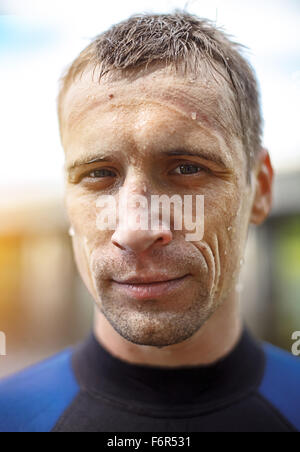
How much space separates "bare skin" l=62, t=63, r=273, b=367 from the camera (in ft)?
2.37

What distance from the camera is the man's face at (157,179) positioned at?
2.37 ft

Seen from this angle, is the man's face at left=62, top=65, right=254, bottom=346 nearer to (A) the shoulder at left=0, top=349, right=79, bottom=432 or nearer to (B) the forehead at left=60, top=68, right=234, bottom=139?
(B) the forehead at left=60, top=68, right=234, bottom=139

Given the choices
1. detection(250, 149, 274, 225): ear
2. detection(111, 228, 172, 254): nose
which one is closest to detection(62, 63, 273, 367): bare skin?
detection(111, 228, 172, 254): nose

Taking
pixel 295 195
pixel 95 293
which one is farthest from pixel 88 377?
pixel 295 195

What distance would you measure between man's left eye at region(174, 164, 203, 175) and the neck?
12.9 inches

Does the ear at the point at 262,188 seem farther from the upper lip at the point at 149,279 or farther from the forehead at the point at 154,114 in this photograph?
the upper lip at the point at 149,279

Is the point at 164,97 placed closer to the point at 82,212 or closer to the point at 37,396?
the point at 82,212

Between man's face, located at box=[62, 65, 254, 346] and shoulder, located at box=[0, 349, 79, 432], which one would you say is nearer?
man's face, located at box=[62, 65, 254, 346]

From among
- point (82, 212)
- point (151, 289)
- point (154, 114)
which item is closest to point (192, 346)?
point (151, 289)

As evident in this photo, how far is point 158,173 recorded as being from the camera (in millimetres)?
739

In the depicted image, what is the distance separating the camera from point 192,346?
912mm

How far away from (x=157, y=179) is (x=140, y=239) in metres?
0.11

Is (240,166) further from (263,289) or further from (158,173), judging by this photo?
(263,289)

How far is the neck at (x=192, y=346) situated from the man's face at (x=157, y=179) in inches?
5.5
